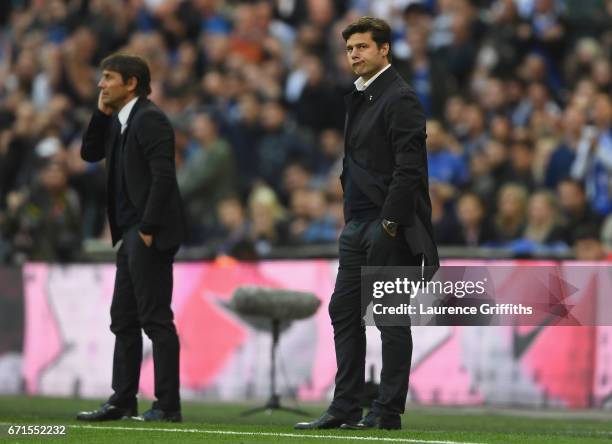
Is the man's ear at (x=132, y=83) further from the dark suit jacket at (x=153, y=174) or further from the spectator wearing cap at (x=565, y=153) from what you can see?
the spectator wearing cap at (x=565, y=153)

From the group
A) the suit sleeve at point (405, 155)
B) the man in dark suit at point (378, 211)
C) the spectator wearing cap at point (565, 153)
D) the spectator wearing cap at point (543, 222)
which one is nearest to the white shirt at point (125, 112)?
the man in dark suit at point (378, 211)

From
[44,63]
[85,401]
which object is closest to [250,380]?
[85,401]

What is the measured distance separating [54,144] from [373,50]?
30.9ft

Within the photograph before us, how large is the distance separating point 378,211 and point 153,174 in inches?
65.4

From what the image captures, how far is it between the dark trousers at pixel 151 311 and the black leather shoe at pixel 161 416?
3 centimetres

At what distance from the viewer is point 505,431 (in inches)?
398

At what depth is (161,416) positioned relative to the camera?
398 inches

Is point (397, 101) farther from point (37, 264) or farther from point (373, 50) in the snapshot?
→ point (37, 264)

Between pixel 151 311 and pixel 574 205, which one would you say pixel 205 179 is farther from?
pixel 151 311

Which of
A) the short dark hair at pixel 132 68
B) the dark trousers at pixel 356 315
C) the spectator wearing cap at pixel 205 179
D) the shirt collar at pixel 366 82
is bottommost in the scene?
the dark trousers at pixel 356 315

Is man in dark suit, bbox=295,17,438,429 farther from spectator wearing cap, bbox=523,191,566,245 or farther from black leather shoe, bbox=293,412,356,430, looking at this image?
spectator wearing cap, bbox=523,191,566,245

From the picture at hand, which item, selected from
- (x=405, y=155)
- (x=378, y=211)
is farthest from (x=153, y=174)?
→ (x=405, y=155)

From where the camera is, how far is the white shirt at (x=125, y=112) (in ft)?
34.2

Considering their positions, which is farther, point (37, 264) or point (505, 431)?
point (37, 264)
